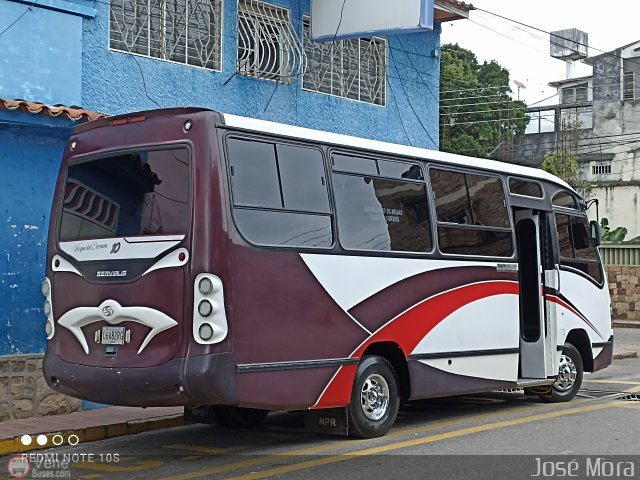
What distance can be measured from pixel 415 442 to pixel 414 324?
1244 millimetres

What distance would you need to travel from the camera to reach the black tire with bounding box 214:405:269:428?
961 centimetres

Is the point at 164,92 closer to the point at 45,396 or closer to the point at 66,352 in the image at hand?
the point at 45,396

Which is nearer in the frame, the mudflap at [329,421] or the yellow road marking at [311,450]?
the yellow road marking at [311,450]

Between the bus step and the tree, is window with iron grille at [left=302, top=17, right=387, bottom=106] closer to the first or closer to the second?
the bus step

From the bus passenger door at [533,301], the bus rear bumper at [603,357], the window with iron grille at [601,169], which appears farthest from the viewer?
the window with iron grille at [601,169]

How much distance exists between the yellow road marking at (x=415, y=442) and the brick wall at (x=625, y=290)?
15.5 metres

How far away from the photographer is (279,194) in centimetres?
819

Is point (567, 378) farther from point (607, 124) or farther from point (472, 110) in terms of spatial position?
point (607, 124)

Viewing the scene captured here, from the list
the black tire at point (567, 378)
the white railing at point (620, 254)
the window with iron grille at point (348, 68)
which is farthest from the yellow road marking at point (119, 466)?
the white railing at point (620, 254)

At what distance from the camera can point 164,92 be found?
12859 mm

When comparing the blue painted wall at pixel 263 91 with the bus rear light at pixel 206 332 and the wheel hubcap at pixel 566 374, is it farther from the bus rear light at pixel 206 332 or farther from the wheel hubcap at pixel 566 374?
the wheel hubcap at pixel 566 374

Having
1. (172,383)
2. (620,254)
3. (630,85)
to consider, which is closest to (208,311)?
(172,383)

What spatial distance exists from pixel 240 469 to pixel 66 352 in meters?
1.91

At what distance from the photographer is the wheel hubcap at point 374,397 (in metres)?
→ 8.95
